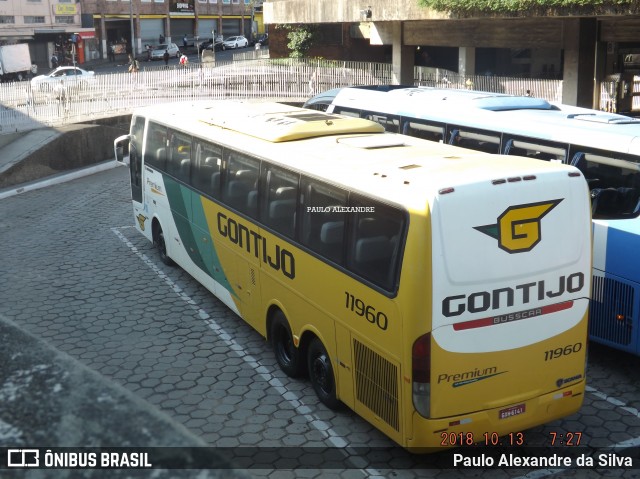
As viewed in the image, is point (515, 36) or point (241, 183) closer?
point (241, 183)

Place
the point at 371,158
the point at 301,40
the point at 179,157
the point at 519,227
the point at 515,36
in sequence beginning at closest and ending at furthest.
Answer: the point at 519,227, the point at 371,158, the point at 179,157, the point at 515,36, the point at 301,40

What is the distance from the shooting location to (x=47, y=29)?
195 ft

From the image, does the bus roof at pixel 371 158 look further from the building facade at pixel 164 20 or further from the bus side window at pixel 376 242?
the building facade at pixel 164 20

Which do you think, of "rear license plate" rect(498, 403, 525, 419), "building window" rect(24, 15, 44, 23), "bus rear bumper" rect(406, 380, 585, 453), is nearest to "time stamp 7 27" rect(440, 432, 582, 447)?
"bus rear bumper" rect(406, 380, 585, 453)

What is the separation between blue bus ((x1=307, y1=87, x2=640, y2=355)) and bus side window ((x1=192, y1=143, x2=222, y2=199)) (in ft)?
11.4

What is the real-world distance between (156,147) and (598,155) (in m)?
6.87

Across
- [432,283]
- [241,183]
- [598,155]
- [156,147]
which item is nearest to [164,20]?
[156,147]

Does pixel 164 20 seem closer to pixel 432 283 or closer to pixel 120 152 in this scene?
pixel 120 152

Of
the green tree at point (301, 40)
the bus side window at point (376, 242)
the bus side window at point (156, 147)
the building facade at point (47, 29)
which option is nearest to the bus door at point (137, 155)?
the bus side window at point (156, 147)

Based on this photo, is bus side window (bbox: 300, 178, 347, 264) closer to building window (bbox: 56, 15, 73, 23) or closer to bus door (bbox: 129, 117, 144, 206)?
bus door (bbox: 129, 117, 144, 206)

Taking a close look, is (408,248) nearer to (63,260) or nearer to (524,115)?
(524,115)

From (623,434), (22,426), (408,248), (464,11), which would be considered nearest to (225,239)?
(408,248)

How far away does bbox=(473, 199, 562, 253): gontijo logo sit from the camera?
6250 millimetres

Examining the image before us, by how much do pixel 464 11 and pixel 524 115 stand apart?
1347 cm
